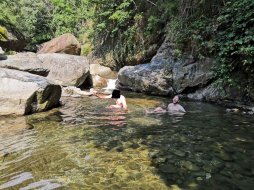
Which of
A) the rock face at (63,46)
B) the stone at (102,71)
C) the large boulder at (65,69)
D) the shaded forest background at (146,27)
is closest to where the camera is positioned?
the shaded forest background at (146,27)

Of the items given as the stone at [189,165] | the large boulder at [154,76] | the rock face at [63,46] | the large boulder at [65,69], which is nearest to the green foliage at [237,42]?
the large boulder at [154,76]

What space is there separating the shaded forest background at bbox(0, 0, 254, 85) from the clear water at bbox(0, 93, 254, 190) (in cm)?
257

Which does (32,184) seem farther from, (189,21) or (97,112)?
(189,21)

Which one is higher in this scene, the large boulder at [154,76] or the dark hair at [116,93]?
the large boulder at [154,76]

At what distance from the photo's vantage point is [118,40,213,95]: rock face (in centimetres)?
1243

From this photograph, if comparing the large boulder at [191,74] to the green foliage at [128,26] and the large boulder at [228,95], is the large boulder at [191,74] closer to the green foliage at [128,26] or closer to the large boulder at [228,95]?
the large boulder at [228,95]

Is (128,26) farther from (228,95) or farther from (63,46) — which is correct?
(228,95)

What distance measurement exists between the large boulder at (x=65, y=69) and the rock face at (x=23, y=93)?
4.67 metres

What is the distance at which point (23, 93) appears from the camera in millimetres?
9188

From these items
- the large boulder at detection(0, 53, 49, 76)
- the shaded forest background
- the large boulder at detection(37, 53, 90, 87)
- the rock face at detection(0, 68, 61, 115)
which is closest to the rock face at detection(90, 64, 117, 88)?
the shaded forest background

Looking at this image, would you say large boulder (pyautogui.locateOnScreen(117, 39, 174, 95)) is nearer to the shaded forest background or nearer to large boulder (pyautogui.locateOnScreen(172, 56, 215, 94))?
large boulder (pyautogui.locateOnScreen(172, 56, 215, 94))

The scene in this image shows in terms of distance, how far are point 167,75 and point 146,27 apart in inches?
202

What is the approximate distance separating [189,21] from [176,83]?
8.54 ft

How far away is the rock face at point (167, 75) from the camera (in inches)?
489
